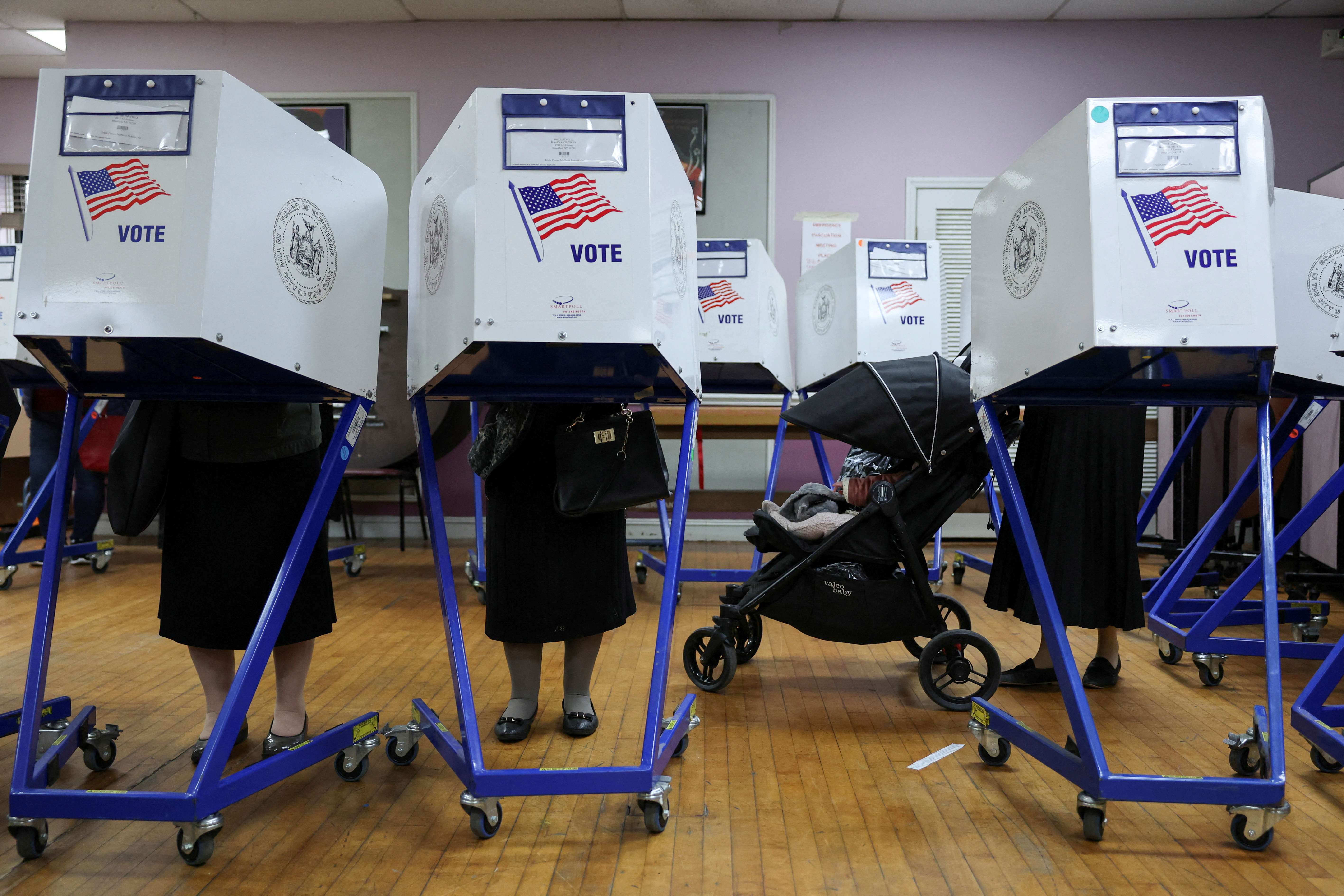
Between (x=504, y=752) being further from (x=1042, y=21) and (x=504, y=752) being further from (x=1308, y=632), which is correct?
(x=1042, y=21)

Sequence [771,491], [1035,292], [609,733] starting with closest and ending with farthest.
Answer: [1035,292] → [609,733] → [771,491]

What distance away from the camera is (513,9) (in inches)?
222

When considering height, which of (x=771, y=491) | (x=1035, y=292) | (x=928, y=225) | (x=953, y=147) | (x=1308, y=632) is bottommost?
(x=1308, y=632)

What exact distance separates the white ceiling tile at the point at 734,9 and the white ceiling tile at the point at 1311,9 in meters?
2.76

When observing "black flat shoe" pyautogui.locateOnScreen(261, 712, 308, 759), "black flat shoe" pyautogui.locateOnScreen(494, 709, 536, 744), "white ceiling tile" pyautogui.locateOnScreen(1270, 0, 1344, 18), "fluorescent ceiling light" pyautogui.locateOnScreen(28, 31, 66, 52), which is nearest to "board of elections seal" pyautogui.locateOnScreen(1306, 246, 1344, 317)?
"black flat shoe" pyautogui.locateOnScreen(494, 709, 536, 744)

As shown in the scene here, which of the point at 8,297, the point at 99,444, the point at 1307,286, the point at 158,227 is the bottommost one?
the point at 99,444

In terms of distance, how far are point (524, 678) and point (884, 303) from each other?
2.53 m

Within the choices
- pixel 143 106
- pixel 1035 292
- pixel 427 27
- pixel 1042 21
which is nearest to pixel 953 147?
pixel 1042 21

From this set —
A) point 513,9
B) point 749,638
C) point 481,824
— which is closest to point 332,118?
point 513,9

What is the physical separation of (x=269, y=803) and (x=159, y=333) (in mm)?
1038

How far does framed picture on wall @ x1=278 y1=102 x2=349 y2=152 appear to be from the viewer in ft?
19.2

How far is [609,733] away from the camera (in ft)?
7.54

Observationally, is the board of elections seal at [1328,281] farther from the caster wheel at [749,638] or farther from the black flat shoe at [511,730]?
the black flat shoe at [511,730]

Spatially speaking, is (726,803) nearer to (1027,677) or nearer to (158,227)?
(1027,677)
